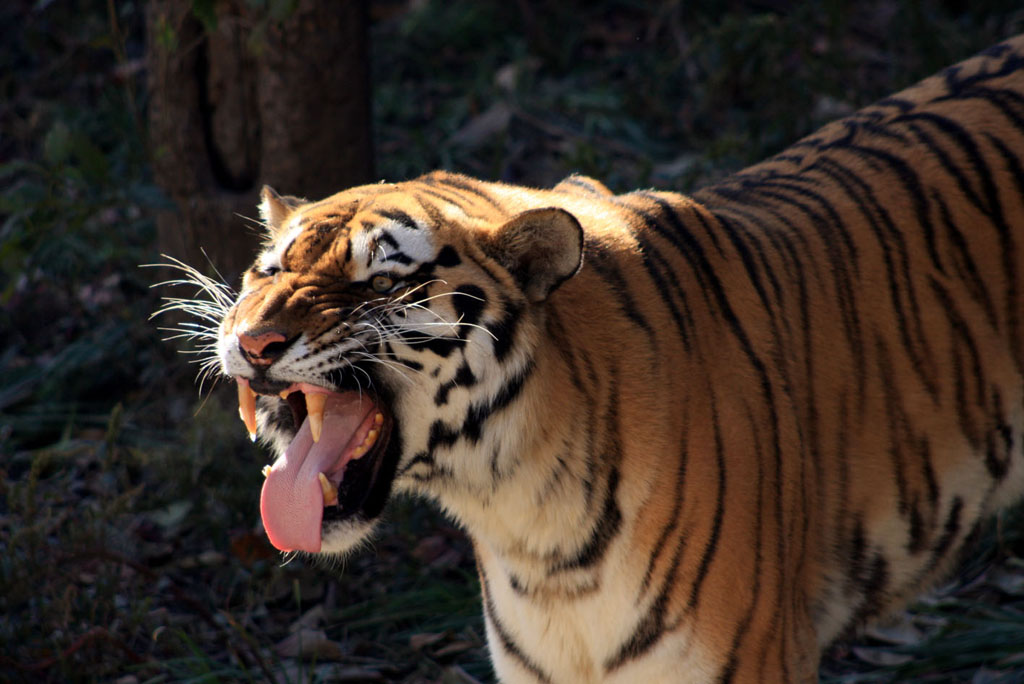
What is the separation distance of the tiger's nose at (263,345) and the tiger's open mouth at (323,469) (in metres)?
0.12

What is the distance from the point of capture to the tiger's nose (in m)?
1.87

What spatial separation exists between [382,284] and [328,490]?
1.34ft

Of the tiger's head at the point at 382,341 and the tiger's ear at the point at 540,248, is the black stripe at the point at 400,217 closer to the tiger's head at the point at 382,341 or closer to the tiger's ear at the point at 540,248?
the tiger's head at the point at 382,341

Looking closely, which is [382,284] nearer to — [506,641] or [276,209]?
[276,209]

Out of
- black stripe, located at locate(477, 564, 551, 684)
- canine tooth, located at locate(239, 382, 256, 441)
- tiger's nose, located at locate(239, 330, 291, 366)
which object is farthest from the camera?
black stripe, located at locate(477, 564, 551, 684)

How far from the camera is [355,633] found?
3.37 meters

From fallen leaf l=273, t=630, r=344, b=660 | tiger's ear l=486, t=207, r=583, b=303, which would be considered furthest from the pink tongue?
fallen leaf l=273, t=630, r=344, b=660

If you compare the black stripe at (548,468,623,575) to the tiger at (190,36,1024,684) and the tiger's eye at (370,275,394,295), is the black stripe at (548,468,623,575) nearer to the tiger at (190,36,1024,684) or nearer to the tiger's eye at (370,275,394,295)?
the tiger at (190,36,1024,684)

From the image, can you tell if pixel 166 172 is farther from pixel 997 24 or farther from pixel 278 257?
pixel 997 24

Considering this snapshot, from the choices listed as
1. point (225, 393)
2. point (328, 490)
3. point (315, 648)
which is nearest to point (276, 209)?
point (328, 490)

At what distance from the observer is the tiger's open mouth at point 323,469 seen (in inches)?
79.5

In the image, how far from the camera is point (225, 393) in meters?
4.24

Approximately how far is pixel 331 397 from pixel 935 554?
A: 5.13 ft

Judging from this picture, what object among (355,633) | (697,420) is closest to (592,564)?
(697,420)
